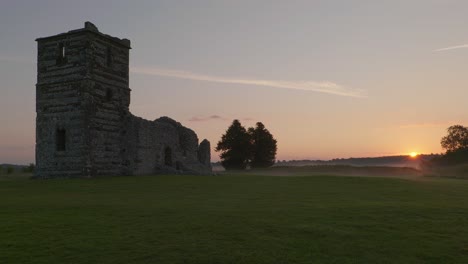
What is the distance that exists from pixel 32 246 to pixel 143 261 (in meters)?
2.58

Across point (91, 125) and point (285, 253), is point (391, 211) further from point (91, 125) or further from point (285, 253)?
point (91, 125)

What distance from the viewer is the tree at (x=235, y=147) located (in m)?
58.5

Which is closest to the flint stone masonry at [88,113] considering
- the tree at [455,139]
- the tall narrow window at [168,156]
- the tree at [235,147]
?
the tall narrow window at [168,156]

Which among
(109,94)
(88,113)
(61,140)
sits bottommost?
(61,140)

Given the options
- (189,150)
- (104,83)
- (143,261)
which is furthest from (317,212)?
(189,150)

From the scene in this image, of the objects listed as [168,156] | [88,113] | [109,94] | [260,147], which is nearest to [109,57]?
[109,94]

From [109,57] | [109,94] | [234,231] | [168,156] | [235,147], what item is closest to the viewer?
[234,231]

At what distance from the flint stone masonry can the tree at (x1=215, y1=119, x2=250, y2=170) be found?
26.5 m

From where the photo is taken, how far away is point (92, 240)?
8.05 meters

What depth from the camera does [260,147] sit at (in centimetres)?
5984

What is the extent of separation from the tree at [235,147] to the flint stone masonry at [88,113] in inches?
1044

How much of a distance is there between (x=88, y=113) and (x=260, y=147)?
1381 inches

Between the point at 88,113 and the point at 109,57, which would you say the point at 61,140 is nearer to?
the point at 88,113

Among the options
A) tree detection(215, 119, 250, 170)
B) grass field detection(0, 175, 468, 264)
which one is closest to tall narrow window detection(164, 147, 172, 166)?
grass field detection(0, 175, 468, 264)
